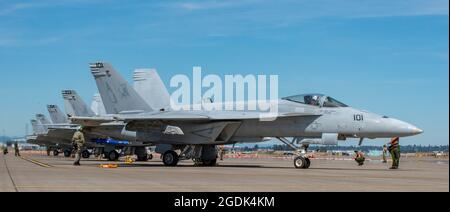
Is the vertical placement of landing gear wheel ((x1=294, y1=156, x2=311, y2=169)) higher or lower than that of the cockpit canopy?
lower

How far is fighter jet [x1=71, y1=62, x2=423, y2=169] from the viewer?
23.3 m

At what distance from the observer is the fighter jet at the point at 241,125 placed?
23.3 metres

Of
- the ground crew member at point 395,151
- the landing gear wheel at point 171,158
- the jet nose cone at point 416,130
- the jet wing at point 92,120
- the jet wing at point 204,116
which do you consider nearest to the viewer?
the jet nose cone at point 416,130

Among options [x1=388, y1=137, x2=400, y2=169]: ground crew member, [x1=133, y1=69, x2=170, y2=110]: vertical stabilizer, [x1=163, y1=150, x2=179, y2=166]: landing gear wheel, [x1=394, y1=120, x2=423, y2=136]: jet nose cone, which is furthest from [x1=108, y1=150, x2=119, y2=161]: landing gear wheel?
[x1=394, y1=120, x2=423, y2=136]: jet nose cone

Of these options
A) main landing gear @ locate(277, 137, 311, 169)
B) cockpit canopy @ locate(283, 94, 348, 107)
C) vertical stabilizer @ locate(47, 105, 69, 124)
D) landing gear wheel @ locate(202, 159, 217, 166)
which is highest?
vertical stabilizer @ locate(47, 105, 69, 124)

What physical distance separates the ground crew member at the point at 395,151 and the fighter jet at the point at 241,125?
2.19 meters

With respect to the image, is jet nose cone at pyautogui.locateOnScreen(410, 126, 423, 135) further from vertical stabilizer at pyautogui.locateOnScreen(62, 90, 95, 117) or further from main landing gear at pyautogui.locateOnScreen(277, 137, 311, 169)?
vertical stabilizer at pyautogui.locateOnScreen(62, 90, 95, 117)

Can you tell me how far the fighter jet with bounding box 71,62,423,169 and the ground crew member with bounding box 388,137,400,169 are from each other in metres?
2.19

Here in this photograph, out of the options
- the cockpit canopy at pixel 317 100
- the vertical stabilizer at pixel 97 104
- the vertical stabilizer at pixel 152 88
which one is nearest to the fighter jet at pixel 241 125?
the cockpit canopy at pixel 317 100

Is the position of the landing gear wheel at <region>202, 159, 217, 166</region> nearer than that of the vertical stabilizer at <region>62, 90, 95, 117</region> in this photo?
Yes

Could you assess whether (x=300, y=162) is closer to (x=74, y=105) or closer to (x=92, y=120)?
(x=92, y=120)

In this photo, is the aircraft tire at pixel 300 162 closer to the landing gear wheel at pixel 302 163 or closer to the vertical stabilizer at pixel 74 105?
the landing gear wheel at pixel 302 163
